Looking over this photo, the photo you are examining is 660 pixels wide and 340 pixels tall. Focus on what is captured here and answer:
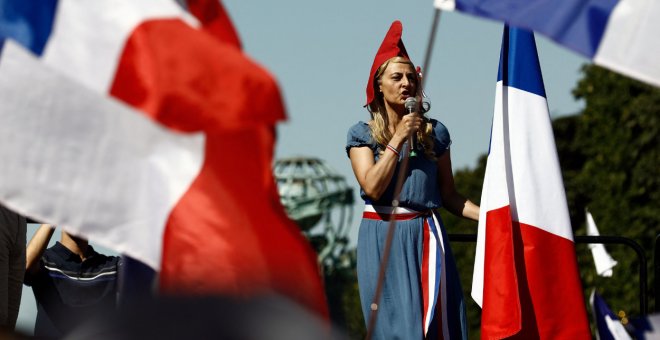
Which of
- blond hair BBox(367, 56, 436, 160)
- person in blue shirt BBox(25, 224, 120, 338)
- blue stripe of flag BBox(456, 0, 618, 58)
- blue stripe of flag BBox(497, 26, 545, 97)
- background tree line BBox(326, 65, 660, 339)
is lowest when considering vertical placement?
background tree line BBox(326, 65, 660, 339)

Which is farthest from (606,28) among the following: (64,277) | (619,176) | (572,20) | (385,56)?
(619,176)

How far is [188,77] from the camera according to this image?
428cm

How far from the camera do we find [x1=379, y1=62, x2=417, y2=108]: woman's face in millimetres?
6391

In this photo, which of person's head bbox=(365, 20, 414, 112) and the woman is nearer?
the woman

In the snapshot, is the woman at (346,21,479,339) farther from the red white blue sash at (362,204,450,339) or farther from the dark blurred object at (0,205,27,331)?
the dark blurred object at (0,205,27,331)

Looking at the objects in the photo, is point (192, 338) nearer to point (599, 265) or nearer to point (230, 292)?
point (230, 292)

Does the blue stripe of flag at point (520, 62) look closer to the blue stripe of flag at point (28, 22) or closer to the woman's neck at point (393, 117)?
the woman's neck at point (393, 117)

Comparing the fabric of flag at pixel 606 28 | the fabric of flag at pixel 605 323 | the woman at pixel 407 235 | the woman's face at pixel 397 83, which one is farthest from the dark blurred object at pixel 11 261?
the fabric of flag at pixel 605 323

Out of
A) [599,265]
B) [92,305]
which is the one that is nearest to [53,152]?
[92,305]

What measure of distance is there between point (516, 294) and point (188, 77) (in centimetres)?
242

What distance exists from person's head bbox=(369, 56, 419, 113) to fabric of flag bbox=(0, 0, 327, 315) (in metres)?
1.99

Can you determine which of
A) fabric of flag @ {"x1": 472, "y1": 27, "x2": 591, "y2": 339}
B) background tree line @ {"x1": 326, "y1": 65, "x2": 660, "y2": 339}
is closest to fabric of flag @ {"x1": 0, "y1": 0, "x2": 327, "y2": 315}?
fabric of flag @ {"x1": 472, "y1": 27, "x2": 591, "y2": 339}

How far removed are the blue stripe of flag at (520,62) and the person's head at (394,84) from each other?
1.30ft

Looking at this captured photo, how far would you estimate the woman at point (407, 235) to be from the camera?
6273 millimetres
